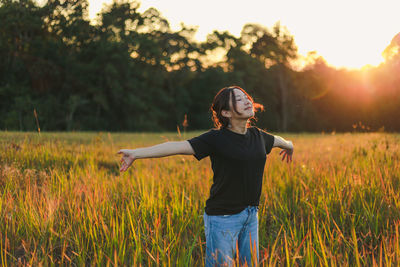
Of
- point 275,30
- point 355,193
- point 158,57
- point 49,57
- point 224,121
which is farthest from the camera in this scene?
point 275,30

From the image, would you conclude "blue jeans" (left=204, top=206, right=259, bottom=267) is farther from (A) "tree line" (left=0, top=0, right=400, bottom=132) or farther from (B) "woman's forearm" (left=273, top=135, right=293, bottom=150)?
(A) "tree line" (left=0, top=0, right=400, bottom=132)

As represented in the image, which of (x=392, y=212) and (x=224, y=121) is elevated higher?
(x=224, y=121)

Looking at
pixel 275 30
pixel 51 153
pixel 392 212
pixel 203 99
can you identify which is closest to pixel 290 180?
pixel 392 212

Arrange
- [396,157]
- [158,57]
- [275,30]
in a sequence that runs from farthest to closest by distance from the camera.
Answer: [275,30] < [158,57] < [396,157]

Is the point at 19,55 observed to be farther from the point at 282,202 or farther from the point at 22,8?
the point at 282,202

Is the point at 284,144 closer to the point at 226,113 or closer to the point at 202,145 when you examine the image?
the point at 226,113

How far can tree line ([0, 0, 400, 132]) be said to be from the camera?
30.9 metres

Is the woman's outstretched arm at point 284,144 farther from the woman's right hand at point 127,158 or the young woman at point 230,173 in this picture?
the woman's right hand at point 127,158

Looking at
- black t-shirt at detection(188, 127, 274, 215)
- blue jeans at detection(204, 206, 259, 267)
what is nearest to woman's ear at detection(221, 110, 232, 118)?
black t-shirt at detection(188, 127, 274, 215)

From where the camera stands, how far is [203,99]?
1738 inches

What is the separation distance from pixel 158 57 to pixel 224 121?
3835 cm

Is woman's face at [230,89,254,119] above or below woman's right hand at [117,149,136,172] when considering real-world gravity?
above

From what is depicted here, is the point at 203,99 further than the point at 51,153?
Yes

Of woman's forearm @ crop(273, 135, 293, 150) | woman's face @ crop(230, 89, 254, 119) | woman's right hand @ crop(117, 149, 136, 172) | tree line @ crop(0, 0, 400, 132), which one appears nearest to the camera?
woman's right hand @ crop(117, 149, 136, 172)
